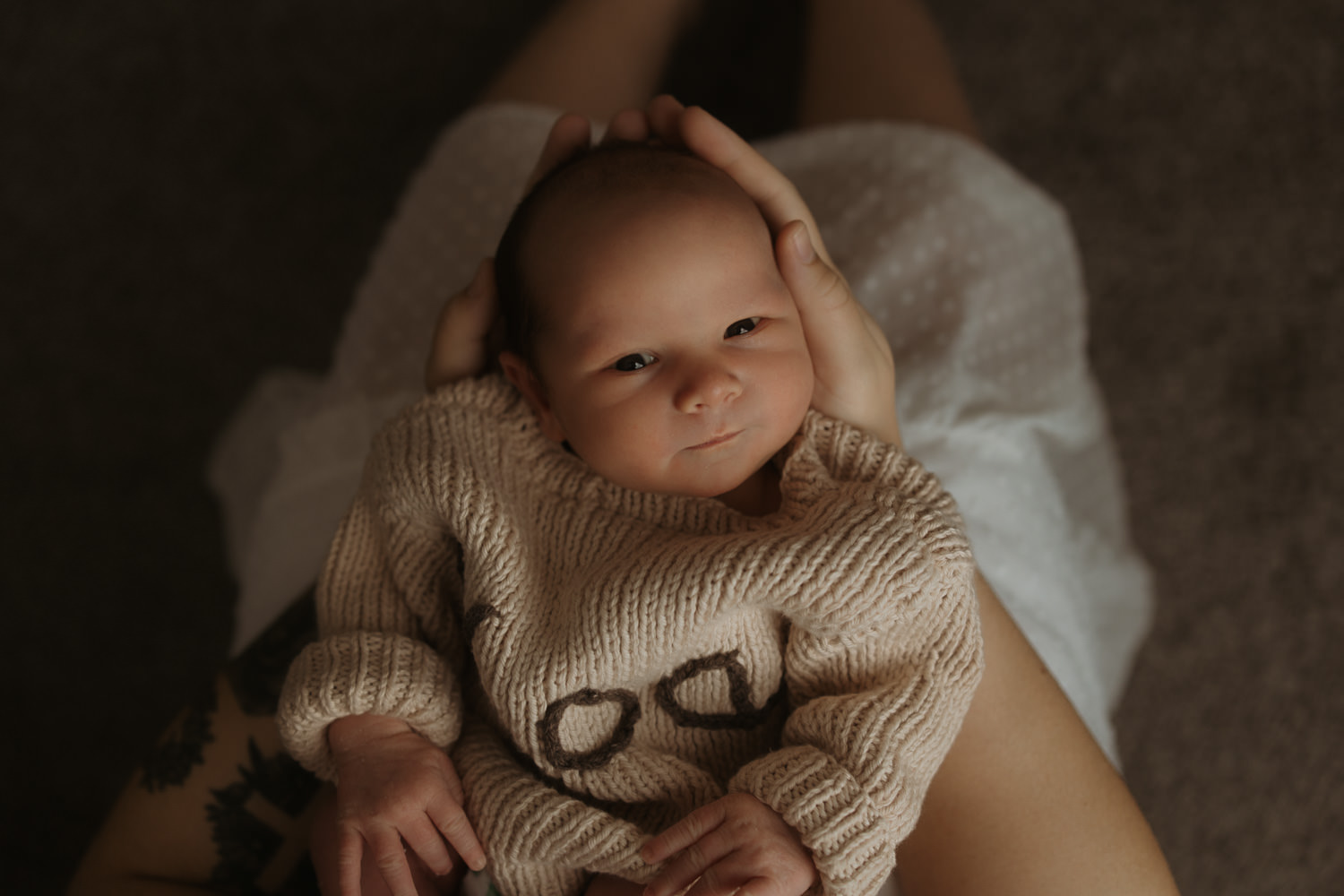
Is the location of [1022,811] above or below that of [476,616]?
below

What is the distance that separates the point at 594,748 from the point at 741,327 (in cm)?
37

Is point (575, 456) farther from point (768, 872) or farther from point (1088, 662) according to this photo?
point (1088, 662)

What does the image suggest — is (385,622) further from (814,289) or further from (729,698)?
(814,289)

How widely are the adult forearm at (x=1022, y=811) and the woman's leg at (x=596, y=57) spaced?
30.8 inches

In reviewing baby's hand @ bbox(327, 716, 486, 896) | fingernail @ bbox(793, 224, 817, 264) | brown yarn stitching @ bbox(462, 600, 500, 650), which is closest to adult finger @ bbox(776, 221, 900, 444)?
fingernail @ bbox(793, 224, 817, 264)

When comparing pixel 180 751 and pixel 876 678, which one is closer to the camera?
pixel 876 678

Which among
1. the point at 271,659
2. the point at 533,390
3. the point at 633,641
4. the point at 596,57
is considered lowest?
the point at 271,659

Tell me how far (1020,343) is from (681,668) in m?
0.60

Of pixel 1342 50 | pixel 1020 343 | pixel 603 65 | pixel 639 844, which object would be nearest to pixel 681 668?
pixel 639 844

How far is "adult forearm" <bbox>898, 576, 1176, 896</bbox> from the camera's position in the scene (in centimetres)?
78

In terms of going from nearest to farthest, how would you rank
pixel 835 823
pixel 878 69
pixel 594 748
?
pixel 835 823 < pixel 594 748 < pixel 878 69

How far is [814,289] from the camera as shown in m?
0.77

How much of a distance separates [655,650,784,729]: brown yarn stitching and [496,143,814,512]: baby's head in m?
0.15

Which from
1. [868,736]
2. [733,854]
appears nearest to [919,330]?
[868,736]
